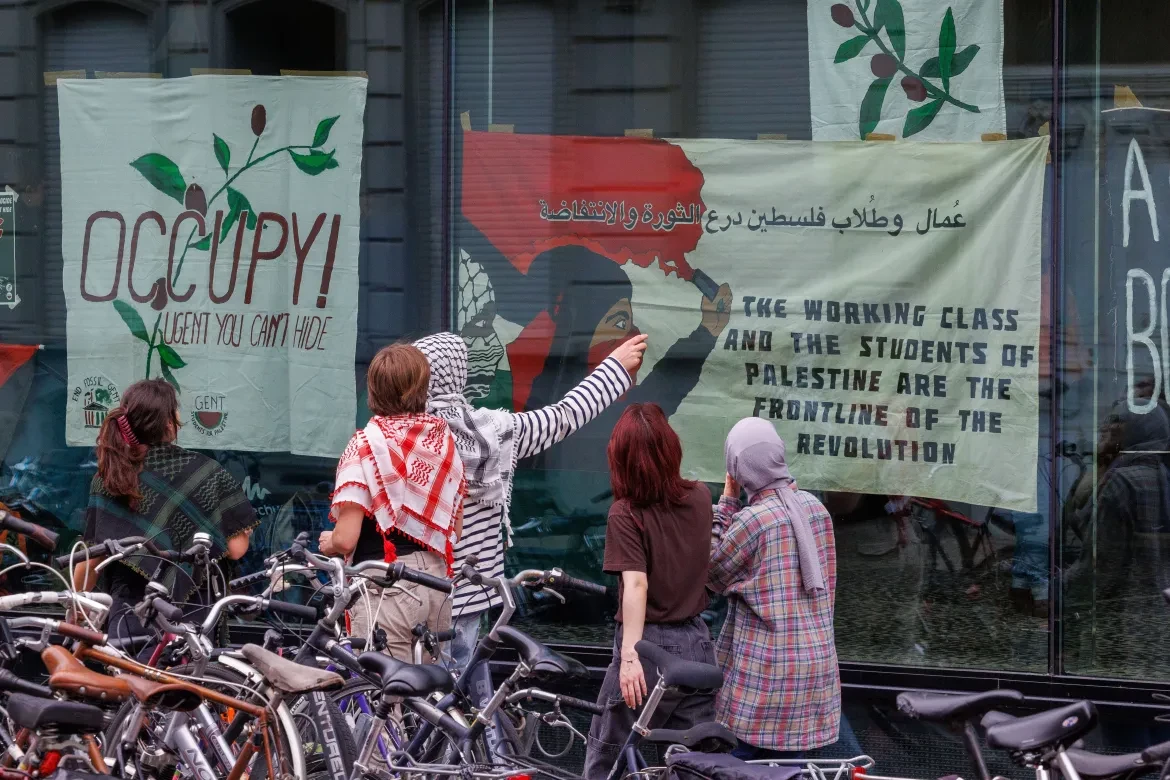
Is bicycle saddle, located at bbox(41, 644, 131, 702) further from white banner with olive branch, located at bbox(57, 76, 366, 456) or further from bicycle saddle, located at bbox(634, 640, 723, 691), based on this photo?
white banner with olive branch, located at bbox(57, 76, 366, 456)

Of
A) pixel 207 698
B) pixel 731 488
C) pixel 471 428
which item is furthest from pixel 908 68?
pixel 207 698

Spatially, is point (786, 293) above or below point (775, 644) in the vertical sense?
above

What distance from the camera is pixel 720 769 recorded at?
4043 mm

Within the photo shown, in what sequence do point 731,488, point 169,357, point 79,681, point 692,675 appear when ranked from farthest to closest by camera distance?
point 169,357 → point 731,488 → point 692,675 → point 79,681

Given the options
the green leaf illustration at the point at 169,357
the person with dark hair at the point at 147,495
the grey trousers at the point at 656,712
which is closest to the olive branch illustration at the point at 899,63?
the grey trousers at the point at 656,712

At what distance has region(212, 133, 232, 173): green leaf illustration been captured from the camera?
297 inches

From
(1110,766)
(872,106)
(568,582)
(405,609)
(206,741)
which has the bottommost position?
(206,741)

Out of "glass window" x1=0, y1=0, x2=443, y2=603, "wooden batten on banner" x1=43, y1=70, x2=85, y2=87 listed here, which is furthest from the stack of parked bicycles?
"wooden batten on banner" x1=43, y1=70, x2=85, y2=87

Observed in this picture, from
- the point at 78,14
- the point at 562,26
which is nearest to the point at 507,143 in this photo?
the point at 562,26

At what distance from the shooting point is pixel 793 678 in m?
4.86

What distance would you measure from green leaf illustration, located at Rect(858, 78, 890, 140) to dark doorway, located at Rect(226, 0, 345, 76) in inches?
109

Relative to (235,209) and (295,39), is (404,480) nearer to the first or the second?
(235,209)

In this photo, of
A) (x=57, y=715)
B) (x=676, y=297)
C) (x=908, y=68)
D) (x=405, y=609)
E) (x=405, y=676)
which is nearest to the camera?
(x=57, y=715)

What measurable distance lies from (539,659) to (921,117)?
11.8ft
